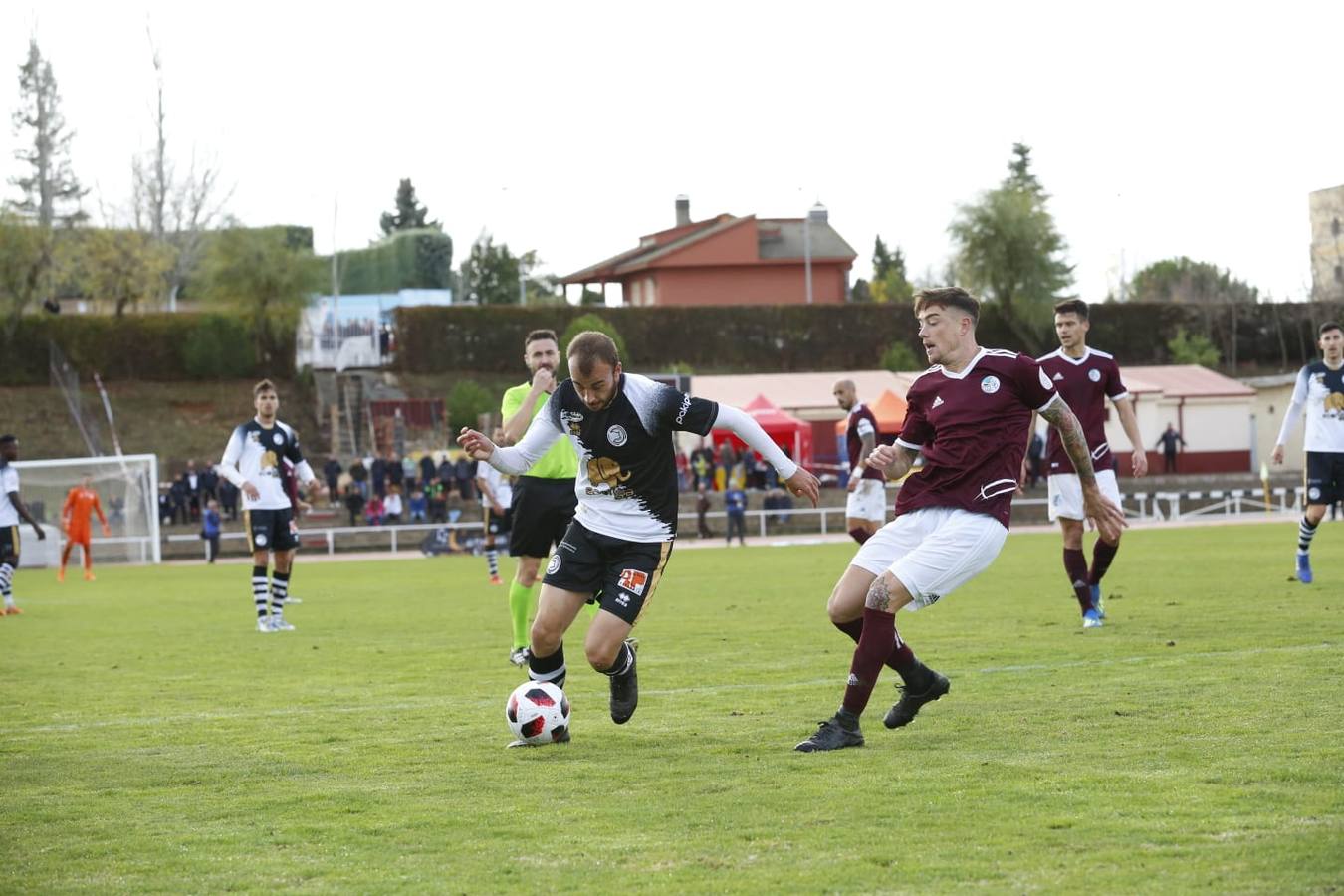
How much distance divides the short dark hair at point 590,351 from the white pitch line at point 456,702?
272 cm

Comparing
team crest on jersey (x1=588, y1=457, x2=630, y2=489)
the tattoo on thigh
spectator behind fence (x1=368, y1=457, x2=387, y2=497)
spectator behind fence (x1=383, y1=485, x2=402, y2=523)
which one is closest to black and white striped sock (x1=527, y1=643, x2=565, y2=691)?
team crest on jersey (x1=588, y1=457, x2=630, y2=489)

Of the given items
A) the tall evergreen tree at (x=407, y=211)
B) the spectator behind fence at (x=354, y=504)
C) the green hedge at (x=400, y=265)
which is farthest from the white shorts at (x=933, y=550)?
the tall evergreen tree at (x=407, y=211)

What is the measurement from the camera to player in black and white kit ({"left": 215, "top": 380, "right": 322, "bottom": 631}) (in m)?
16.3

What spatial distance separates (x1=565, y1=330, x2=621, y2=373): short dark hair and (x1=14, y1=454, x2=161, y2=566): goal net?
30.8m

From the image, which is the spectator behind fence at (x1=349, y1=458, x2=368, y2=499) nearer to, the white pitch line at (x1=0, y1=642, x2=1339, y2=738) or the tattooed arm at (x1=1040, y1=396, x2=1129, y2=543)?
the white pitch line at (x1=0, y1=642, x2=1339, y2=738)

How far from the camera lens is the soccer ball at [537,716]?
800 cm

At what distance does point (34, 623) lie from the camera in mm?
19250

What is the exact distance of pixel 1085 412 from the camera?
13.0m

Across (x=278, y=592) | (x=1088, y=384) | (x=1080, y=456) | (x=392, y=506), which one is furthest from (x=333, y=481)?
(x=1080, y=456)

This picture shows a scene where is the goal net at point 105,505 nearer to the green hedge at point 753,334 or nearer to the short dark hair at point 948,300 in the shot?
the green hedge at point 753,334

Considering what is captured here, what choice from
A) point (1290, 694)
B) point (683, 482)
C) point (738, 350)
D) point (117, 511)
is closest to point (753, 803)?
point (1290, 694)

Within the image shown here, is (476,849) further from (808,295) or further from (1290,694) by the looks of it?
(808,295)

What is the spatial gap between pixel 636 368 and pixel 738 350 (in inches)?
178

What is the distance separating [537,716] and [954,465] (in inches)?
93.9
